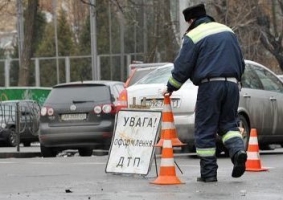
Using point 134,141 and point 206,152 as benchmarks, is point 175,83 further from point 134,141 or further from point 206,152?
Result: point 134,141

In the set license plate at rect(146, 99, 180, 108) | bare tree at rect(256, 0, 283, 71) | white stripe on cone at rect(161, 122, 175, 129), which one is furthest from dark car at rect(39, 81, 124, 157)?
bare tree at rect(256, 0, 283, 71)

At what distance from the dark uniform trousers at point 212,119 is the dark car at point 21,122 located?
50.5 feet

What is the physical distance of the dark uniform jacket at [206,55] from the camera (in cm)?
955

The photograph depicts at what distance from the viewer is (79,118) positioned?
1791cm

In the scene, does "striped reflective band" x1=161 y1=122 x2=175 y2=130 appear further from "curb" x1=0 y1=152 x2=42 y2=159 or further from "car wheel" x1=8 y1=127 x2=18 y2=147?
"car wheel" x1=8 y1=127 x2=18 y2=147

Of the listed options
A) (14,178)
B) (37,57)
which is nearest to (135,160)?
(14,178)

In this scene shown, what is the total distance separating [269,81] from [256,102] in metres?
0.95

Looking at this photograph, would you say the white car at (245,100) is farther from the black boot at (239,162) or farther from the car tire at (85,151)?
the black boot at (239,162)

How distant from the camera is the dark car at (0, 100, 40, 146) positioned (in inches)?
998

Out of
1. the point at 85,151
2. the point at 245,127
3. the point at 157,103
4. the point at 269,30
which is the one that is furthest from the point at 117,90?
the point at 269,30

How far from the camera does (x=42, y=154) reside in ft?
61.8

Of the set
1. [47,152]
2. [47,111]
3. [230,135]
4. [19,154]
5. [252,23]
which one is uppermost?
[252,23]

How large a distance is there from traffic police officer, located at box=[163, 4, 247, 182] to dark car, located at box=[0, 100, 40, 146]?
15.4m

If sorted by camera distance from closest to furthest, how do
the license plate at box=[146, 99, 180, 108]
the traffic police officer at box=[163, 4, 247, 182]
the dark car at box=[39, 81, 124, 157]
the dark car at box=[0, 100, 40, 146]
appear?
the traffic police officer at box=[163, 4, 247, 182]
the license plate at box=[146, 99, 180, 108]
the dark car at box=[39, 81, 124, 157]
the dark car at box=[0, 100, 40, 146]
